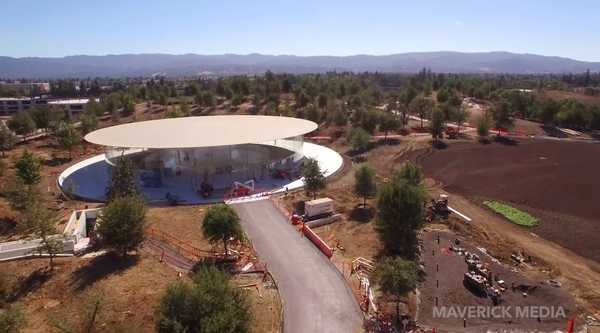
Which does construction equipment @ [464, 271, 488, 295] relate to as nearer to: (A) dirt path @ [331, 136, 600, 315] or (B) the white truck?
(A) dirt path @ [331, 136, 600, 315]

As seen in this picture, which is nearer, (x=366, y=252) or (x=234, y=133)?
(x=366, y=252)

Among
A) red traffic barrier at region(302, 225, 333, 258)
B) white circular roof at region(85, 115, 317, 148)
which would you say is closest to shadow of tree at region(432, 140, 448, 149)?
white circular roof at region(85, 115, 317, 148)

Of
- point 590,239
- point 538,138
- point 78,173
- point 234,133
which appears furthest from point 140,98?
point 590,239

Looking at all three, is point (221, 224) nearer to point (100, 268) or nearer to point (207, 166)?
point (100, 268)

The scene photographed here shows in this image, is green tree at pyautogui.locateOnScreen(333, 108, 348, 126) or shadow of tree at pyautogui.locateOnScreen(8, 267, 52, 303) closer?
shadow of tree at pyautogui.locateOnScreen(8, 267, 52, 303)

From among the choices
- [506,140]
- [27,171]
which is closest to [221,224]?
[27,171]

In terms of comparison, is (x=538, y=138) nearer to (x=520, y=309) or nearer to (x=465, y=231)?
(x=465, y=231)
